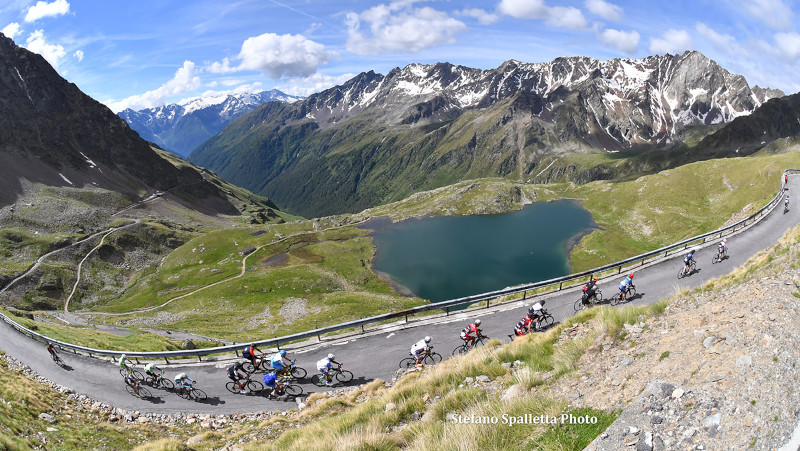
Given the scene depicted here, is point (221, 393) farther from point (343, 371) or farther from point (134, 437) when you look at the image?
point (343, 371)

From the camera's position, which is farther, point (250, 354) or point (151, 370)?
point (151, 370)

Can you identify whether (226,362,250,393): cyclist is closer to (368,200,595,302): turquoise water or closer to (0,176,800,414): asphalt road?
(0,176,800,414): asphalt road

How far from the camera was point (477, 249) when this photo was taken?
12312cm

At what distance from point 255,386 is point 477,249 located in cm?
10768

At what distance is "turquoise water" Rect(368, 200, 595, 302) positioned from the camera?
320ft

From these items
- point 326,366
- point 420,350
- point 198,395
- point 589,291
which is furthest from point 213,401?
point 589,291

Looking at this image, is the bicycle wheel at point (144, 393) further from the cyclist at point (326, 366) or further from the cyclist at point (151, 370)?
the cyclist at point (326, 366)

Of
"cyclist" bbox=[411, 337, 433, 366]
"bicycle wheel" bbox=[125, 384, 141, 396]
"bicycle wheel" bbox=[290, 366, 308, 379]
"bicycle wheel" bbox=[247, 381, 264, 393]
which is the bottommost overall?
"bicycle wheel" bbox=[125, 384, 141, 396]

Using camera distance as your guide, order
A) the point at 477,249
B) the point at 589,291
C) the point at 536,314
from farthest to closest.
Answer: the point at 477,249 < the point at 589,291 < the point at 536,314

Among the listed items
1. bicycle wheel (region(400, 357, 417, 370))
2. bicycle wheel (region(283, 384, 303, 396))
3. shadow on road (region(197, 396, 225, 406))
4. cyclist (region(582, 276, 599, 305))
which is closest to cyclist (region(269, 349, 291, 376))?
bicycle wheel (region(283, 384, 303, 396))

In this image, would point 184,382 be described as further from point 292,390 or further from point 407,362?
point 407,362

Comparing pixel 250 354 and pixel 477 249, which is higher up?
pixel 250 354

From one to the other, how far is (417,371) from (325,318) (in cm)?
5256

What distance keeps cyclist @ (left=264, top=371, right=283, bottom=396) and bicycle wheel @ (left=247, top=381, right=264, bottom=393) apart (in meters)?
1.72
